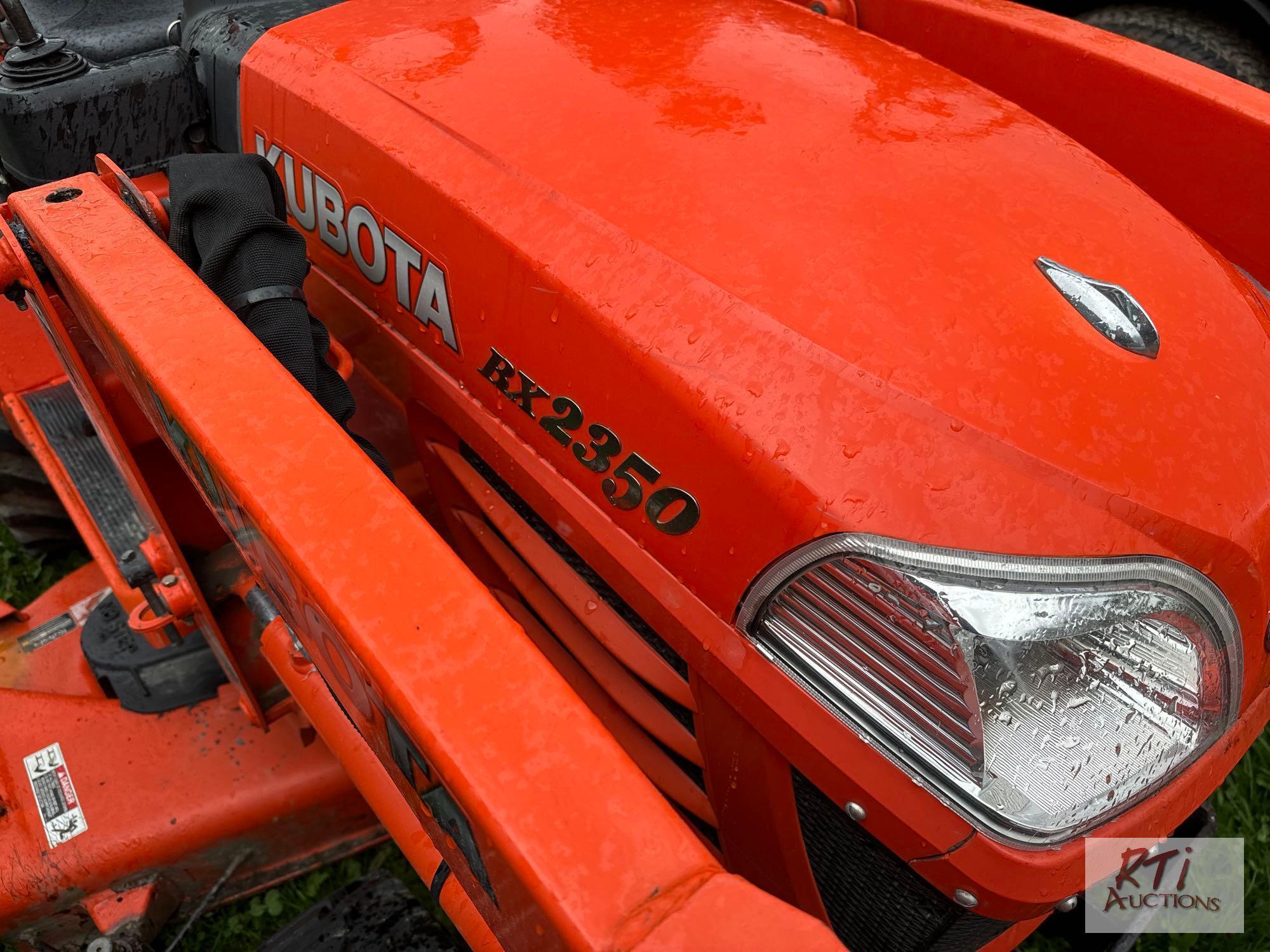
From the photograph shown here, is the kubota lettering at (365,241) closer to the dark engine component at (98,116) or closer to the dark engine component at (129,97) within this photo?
the dark engine component at (129,97)

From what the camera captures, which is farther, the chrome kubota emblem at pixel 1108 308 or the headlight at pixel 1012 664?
the chrome kubota emblem at pixel 1108 308

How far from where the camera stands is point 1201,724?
999 millimetres

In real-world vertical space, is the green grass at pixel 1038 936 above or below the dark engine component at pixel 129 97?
below

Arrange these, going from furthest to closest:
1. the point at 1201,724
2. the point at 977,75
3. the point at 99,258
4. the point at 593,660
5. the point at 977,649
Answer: the point at 977,75 → the point at 593,660 → the point at 99,258 → the point at 1201,724 → the point at 977,649

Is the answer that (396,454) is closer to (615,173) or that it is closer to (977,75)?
(615,173)

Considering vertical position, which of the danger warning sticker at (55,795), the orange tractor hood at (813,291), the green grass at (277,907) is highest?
the orange tractor hood at (813,291)

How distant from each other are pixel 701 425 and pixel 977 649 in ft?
1.15

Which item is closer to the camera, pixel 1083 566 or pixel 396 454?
pixel 1083 566

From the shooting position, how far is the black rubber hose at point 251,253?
1276 millimetres

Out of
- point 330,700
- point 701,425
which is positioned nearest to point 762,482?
point 701,425

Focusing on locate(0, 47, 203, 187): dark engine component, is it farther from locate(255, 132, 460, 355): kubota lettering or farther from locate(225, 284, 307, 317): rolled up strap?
locate(225, 284, 307, 317): rolled up strap

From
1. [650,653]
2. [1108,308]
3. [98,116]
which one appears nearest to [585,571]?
[650,653]

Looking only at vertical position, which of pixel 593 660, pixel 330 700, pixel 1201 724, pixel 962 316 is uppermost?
pixel 962 316

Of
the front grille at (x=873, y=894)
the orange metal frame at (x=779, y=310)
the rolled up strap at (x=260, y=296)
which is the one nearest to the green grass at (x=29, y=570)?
the orange metal frame at (x=779, y=310)
